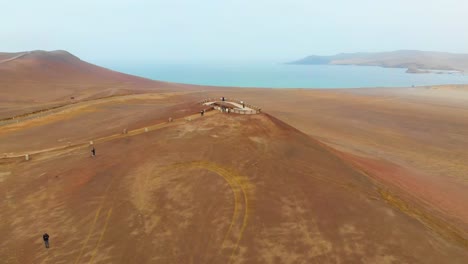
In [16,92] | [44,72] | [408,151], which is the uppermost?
[44,72]

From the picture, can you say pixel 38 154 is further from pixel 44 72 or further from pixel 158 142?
pixel 44 72

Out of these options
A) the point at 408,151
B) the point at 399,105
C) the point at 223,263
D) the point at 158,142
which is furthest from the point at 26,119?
the point at 399,105

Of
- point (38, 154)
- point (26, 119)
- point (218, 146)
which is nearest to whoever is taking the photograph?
point (218, 146)

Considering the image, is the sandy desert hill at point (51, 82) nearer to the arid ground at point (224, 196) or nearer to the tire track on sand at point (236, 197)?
the arid ground at point (224, 196)

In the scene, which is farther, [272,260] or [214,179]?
[214,179]

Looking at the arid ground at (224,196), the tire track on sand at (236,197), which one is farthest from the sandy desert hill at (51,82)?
the tire track on sand at (236,197)

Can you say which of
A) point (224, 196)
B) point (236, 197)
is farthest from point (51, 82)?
point (236, 197)

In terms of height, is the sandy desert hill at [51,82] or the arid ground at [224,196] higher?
the sandy desert hill at [51,82]
